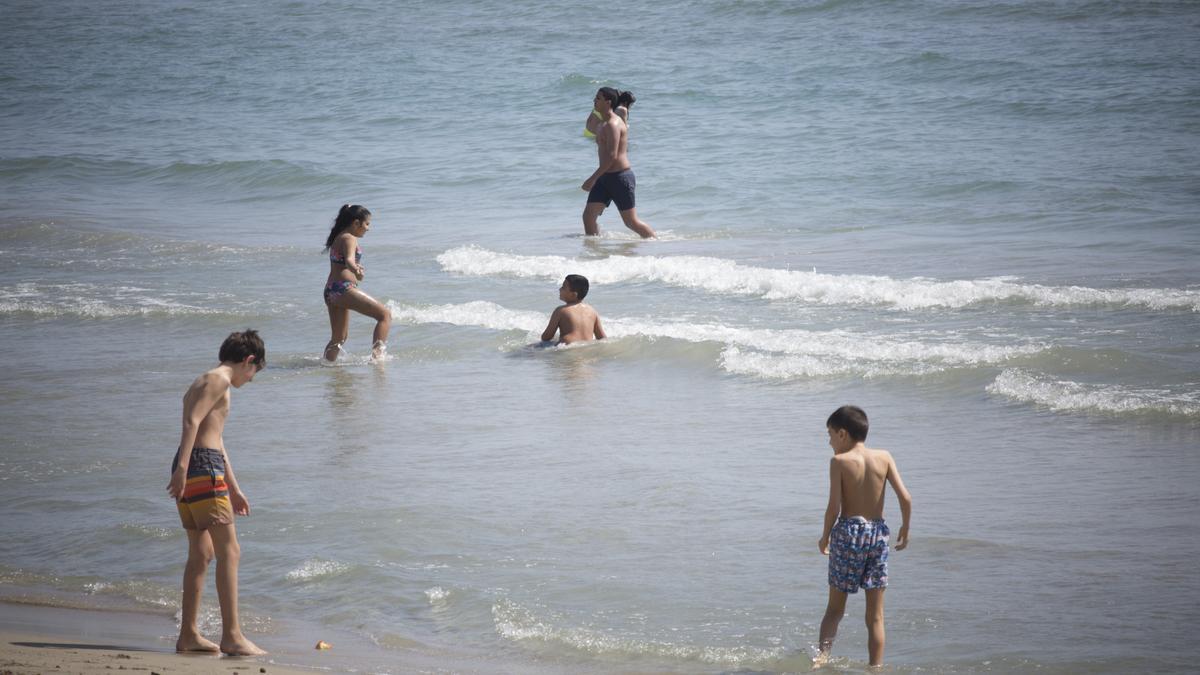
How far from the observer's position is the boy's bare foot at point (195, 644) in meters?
5.14

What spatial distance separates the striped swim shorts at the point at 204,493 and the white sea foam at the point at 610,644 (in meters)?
1.23

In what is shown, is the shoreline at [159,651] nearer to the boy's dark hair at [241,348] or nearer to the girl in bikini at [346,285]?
the boy's dark hair at [241,348]

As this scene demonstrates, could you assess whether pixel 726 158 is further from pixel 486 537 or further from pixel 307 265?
pixel 486 537

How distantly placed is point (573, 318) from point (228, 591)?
6060 millimetres

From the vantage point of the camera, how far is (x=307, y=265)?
1504cm

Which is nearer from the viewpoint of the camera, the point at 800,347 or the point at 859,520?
the point at 859,520

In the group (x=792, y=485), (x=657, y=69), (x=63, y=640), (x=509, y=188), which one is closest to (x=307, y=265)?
(x=509, y=188)

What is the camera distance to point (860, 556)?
197 inches

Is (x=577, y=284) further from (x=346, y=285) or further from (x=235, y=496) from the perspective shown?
(x=235, y=496)

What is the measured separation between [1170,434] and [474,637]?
15.3ft

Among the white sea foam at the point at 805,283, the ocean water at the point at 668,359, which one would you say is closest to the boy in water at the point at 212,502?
the ocean water at the point at 668,359

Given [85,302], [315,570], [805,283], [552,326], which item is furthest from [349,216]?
[805,283]

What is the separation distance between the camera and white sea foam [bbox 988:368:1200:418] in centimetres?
840

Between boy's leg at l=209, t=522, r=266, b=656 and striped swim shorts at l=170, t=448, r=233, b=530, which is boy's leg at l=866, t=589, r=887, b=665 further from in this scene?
striped swim shorts at l=170, t=448, r=233, b=530
